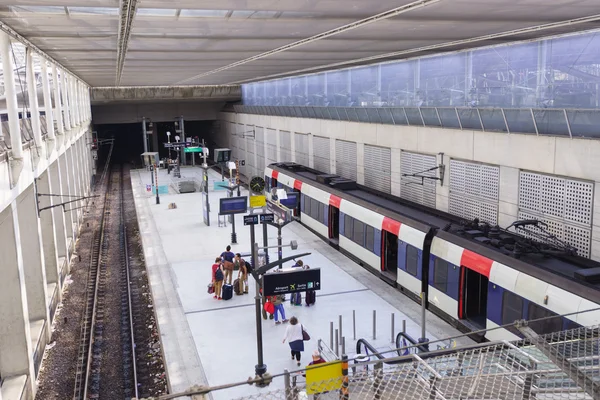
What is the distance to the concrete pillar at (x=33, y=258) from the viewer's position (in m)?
14.2

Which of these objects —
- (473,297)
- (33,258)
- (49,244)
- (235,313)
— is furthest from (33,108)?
(473,297)

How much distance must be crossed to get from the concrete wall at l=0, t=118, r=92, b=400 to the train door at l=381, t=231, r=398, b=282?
29.2 feet

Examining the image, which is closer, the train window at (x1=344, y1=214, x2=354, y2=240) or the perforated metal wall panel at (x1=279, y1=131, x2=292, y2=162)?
the train window at (x1=344, y1=214, x2=354, y2=240)

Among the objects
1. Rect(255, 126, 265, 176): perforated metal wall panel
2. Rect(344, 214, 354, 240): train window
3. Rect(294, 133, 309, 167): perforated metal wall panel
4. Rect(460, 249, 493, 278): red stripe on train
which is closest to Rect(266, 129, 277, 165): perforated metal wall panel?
Rect(255, 126, 265, 176): perforated metal wall panel

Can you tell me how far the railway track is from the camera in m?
11.9

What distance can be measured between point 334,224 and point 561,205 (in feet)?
29.8

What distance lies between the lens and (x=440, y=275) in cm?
1363

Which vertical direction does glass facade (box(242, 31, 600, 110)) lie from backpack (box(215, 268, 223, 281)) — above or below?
above

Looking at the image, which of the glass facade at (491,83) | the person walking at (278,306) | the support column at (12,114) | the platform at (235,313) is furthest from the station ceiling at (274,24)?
the platform at (235,313)

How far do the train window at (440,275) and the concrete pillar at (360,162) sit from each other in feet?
35.5

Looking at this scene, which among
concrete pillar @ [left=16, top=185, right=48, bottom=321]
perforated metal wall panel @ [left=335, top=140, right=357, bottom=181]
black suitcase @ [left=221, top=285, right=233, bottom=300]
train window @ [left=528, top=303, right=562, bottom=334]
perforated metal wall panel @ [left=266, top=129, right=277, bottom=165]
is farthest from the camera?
perforated metal wall panel @ [left=266, top=129, right=277, bottom=165]

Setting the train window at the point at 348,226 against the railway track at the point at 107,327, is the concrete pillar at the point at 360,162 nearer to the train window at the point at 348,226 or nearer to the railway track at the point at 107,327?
the train window at the point at 348,226

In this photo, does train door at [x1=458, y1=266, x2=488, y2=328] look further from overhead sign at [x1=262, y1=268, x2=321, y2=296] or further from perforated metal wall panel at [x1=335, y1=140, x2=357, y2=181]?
perforated metal wall panel at [x1=335, y1=140, x2=357, y2=181]

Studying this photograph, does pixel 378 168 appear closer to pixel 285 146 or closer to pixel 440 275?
pixel 440 275
